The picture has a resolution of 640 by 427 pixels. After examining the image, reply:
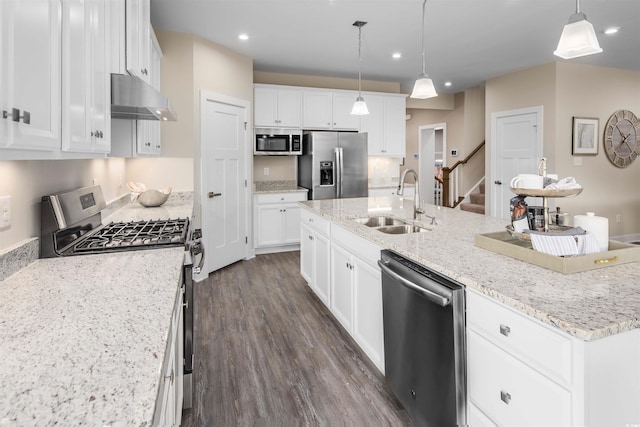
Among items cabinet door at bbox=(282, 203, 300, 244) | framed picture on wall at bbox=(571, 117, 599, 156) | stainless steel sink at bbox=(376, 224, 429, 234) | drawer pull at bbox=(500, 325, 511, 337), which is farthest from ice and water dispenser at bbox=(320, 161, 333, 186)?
drawer pull at bbox=(500, 325, 511, 337)

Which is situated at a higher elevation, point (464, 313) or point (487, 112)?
point (487, 112)

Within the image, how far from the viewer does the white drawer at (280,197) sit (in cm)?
526

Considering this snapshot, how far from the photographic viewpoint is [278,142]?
5.43 m

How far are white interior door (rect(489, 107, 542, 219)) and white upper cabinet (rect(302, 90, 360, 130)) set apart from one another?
2414 millimetres

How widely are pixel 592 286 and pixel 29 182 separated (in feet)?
7.34

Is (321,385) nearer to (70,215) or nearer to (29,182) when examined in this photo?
(70,215)

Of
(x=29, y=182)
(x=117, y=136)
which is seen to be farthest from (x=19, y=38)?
(x=117, y=136)

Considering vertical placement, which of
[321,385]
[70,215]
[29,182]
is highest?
[29,182]

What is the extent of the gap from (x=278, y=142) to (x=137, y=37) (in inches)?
125

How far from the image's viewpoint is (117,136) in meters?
2.70

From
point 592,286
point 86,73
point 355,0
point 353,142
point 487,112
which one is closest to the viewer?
point 592,286

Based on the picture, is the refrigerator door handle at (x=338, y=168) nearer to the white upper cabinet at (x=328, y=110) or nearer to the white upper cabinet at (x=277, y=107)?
the white upper cabinet at (x=328, y=110)

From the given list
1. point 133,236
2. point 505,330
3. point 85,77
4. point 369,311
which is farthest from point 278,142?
point 505,330

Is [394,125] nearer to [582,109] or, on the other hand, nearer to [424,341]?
[582,109]
